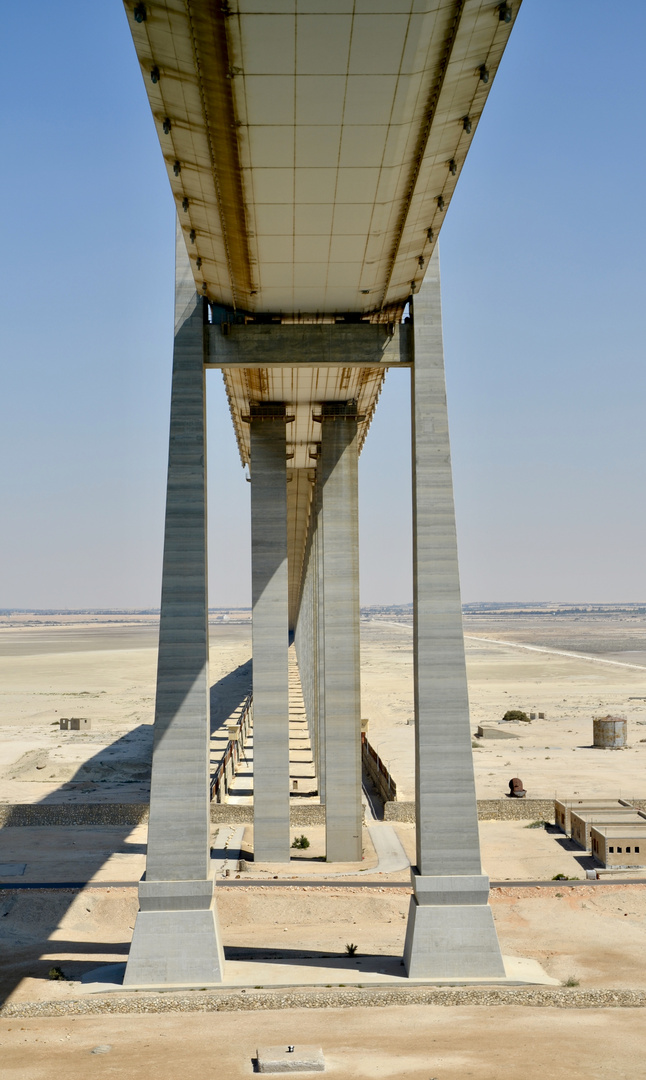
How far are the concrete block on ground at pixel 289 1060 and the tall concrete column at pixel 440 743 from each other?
13.1 feet

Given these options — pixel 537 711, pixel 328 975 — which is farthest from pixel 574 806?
pixel 537 711

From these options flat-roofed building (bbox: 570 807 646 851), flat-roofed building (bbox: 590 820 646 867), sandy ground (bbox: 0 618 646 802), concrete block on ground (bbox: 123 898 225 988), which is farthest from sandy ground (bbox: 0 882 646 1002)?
sandy ground (bbox: 0 618 646 802)

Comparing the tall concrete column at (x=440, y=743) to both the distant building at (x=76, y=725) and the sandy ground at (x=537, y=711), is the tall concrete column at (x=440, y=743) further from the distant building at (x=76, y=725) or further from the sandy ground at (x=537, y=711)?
the distant building at (x=76, y=725)

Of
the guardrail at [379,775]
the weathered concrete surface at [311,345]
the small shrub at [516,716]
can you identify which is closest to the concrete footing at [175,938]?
the weathered concrete surface at [311,345]

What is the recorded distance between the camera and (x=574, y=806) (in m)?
31.6

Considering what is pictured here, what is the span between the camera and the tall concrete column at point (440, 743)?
55.3 ft

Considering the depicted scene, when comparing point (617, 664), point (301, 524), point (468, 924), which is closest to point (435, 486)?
point (468, 924)

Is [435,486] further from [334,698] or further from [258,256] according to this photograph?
[334,698]

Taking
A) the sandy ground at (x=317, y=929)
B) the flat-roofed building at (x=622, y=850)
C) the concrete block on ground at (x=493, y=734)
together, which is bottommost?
the sandy ground at (x=317, y=929)

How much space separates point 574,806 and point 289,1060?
2080 centimetres

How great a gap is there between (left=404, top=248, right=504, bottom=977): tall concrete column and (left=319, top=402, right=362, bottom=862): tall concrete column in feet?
33.6

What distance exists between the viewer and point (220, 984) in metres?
16.5

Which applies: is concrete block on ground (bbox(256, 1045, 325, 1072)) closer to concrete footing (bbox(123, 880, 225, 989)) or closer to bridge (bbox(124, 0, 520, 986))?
concrete footing (bbox(123, 880, 225, 989))

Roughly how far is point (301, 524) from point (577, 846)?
35.8 metres
